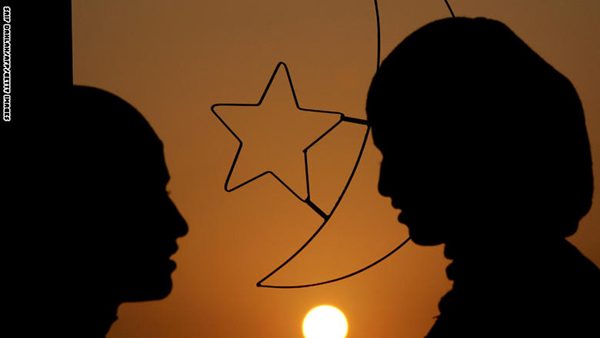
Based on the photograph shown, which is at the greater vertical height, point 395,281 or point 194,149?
point 194,149

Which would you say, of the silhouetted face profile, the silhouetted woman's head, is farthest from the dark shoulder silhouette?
the silhouetted face profile

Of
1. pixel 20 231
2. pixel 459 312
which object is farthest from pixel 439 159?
pixel 20 231

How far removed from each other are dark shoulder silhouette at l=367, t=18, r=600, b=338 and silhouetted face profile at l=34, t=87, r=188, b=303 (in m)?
0.51

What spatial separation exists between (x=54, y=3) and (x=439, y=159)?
0.78 metres

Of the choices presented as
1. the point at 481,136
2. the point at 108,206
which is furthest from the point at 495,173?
the point at 108,206

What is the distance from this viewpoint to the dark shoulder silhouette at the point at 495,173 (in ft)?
3.63

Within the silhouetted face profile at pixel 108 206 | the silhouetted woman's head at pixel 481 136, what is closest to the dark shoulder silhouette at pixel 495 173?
the silhouetted woman's head at pixel 481 136

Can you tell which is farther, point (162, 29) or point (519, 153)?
point (162, 29)

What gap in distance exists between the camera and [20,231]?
1274 millimetres

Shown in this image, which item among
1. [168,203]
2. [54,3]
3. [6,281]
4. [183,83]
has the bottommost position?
[6,281]

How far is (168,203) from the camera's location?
4.78 feet

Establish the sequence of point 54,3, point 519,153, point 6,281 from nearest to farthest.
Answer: point 519,153, point 6,281, point 54,3

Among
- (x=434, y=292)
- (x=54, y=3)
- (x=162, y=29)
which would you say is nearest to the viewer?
(x=54, y=3)

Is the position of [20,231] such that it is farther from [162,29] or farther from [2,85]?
[162,29]
